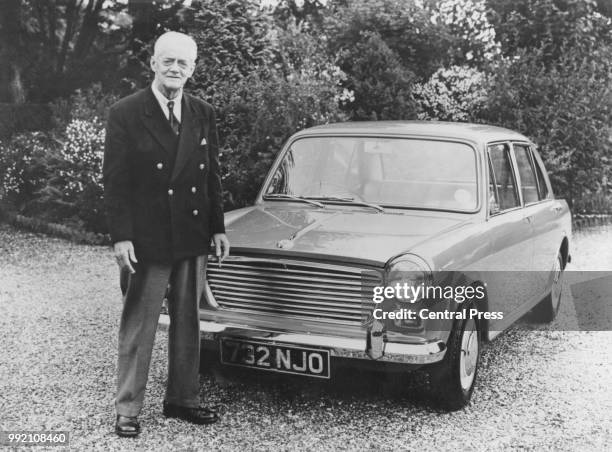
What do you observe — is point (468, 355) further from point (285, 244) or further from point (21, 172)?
point (21, 172)

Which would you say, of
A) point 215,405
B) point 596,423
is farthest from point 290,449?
point 596,423

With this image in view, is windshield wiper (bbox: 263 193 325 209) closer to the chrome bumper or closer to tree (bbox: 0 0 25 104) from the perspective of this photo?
the chrome bumper

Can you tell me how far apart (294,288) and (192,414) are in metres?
0.87

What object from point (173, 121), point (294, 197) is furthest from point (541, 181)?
point (173, 121)

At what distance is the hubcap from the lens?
13.8 feet

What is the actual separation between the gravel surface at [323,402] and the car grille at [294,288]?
40cm

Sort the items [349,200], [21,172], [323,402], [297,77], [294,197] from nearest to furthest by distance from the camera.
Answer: [323,402], [349,200], [294,197], [297,77], [21,172]

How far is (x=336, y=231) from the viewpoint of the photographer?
4258 mm

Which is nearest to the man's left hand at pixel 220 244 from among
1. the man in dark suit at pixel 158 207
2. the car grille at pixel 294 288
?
the man in dark suit at pixel 158 207

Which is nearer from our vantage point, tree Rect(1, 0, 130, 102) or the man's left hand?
the man's left hand

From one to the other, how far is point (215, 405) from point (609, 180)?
10081 mm

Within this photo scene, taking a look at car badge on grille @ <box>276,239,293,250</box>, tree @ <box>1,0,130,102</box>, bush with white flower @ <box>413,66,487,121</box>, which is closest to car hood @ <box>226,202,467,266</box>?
car badge on grille @ <box>276,239,293,250</box>

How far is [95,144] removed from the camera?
10.7 m

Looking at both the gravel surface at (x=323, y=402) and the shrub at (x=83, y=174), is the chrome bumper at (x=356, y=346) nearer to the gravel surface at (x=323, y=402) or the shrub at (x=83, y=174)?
the gravel surface at (x=323, y=402)
